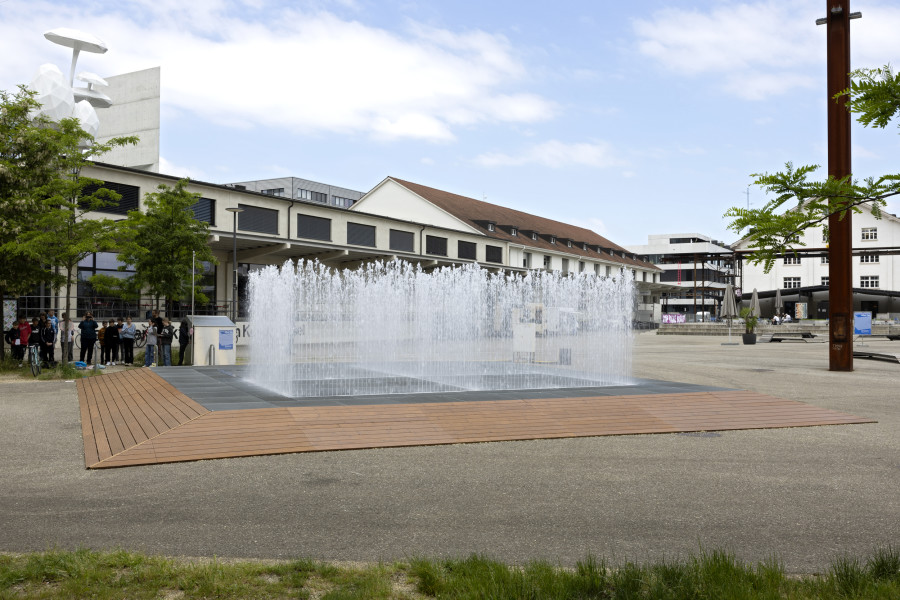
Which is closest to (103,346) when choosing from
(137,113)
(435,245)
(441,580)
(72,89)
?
(441,580)

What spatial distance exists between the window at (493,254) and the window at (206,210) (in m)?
23.9

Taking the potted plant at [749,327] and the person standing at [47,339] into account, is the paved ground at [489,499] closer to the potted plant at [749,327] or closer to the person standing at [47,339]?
the person standing at [47,339]

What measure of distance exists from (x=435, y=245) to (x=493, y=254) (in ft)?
27.9

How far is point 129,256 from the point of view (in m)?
25.9

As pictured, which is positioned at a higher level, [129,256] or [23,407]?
[129,256]

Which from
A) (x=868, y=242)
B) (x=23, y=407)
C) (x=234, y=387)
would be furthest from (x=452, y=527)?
(x=868, y=242)

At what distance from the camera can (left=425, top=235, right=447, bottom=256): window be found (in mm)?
46500

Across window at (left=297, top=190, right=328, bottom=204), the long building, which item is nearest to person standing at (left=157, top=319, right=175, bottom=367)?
the long building

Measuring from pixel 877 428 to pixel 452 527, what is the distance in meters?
8.19

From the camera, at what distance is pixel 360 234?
41.0 m

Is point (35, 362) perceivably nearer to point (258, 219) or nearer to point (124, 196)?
point (124, 196)

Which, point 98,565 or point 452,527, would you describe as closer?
point 98,565

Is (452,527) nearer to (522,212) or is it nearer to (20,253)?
(20,253)

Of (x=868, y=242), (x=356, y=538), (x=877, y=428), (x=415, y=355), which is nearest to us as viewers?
(x=356, y=538)
